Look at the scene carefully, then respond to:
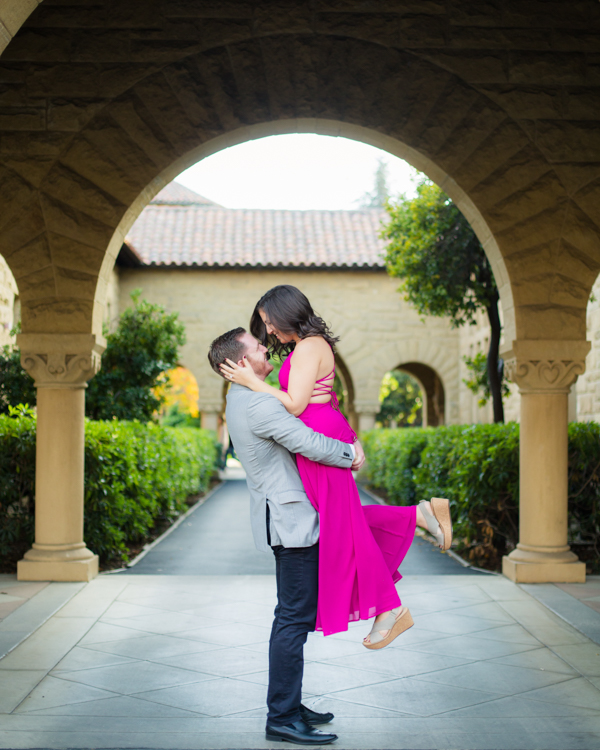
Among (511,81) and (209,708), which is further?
(511,81)

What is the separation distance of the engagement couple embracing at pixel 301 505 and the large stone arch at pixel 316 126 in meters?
3.41

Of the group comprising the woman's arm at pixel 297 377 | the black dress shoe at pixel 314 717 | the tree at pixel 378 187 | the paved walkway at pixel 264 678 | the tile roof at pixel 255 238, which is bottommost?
the paved walkway at pixel 264 678

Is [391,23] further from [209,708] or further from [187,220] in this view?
[187,220]

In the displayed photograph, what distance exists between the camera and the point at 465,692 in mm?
3766

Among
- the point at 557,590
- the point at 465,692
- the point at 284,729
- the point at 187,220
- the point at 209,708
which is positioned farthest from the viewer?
the point at 187,220

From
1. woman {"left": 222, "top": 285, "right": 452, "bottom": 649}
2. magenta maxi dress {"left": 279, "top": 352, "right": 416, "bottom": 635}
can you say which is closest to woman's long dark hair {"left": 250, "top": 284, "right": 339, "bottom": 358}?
woman {"left": 222, "top": 285, "right": 452, "bottom": 649}

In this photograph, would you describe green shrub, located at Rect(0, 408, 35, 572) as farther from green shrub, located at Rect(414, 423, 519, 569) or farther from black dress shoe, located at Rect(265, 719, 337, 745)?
black dress shoe, located at Rect(265, 719, 337, 745)

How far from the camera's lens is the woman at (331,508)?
316 cm

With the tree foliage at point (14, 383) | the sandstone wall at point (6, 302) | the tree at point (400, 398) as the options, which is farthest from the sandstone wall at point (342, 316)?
the tree at point (400, 398)

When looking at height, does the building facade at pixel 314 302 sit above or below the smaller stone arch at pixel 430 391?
above

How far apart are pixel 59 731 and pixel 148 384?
360 inches

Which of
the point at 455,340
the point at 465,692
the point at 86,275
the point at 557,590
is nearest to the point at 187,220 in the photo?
the point at 455,340

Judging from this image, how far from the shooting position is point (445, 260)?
1045 cm

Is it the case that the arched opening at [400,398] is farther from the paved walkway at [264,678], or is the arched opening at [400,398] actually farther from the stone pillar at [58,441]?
the paved walkway at [264,678]
